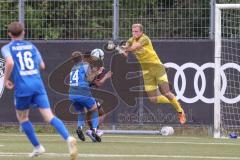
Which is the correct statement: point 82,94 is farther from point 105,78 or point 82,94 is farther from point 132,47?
point 105,78

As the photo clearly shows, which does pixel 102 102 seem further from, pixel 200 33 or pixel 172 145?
pixel 172 145

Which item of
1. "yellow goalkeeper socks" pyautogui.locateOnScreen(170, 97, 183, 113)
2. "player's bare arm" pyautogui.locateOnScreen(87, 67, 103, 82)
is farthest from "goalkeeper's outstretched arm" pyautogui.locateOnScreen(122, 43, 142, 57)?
"yellow goalkeeper socks" pyautogui.locateOnScreen(170, 97, 183, 113)

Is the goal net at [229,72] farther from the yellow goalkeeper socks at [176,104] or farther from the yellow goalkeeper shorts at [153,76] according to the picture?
the yellow goalkeeper shorts at [153,76]

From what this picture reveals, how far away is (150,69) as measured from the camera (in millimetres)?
16750

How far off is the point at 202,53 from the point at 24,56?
25.6 feet

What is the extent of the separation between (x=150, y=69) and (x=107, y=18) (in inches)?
90.6

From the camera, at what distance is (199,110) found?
1708 centimetres

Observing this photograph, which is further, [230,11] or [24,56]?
[230,11]

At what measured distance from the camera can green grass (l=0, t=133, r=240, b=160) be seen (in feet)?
36.8

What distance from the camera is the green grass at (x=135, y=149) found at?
11.2 meters

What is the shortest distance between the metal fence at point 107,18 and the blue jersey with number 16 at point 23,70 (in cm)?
787

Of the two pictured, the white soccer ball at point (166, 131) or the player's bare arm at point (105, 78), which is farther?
the white soccer ball at point (166, 131)

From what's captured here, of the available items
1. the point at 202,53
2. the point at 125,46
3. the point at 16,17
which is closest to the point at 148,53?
the point at 125,46

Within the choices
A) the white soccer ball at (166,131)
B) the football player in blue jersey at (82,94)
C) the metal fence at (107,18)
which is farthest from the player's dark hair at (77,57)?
the white soccer ball at (166,131)
